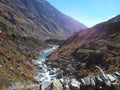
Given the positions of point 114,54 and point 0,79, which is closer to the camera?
point 0,79

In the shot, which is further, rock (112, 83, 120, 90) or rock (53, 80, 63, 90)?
rock (53, 80, 63, 90)

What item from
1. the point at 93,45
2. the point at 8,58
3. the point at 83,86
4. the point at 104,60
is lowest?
the point at 83,86

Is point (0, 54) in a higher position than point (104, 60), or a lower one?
higher

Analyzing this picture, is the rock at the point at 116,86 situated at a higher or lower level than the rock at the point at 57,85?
lower

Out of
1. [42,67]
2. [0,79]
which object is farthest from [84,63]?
[0,79]

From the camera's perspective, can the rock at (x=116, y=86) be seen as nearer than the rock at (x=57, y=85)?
Yes

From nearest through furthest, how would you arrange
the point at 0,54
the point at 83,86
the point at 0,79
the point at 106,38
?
the point at 83,86
the point at 0,79
the point at 0,54
the point at 106,38

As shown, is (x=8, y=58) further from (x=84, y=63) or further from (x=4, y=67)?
(x=84, y=63)

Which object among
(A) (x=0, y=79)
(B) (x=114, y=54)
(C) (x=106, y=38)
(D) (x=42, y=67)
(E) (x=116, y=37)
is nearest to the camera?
(A) (x=0, y=79)

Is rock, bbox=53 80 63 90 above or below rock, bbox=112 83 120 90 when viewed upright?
above

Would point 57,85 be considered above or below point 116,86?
above

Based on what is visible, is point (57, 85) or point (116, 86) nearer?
point (116, 86)
